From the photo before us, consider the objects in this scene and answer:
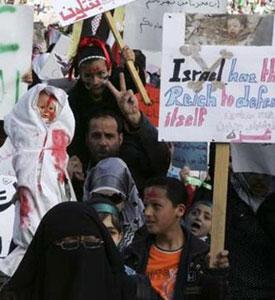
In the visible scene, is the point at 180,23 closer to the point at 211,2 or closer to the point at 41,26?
the point at 211,2

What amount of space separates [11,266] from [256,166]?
1.55 meters

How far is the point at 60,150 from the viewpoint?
527 cm

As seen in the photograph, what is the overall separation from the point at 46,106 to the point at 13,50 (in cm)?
67

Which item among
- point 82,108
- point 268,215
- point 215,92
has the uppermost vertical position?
point 215,92

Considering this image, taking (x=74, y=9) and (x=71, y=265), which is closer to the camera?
(x=71, y=265)

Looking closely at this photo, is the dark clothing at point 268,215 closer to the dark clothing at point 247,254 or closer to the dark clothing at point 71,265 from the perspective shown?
the dark clothing at point 247,254

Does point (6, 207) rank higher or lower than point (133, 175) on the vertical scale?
lower

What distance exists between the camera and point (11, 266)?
16.9ft

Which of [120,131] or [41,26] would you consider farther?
[41,26]

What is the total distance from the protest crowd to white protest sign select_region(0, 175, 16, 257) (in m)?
0.01

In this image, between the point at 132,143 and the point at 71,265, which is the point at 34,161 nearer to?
the point at 132,143

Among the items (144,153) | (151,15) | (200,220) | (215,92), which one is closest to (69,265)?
(215,92)

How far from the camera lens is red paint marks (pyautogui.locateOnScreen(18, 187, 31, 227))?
16.8 ft

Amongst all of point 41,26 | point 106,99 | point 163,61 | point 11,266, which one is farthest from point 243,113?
point 41,26
